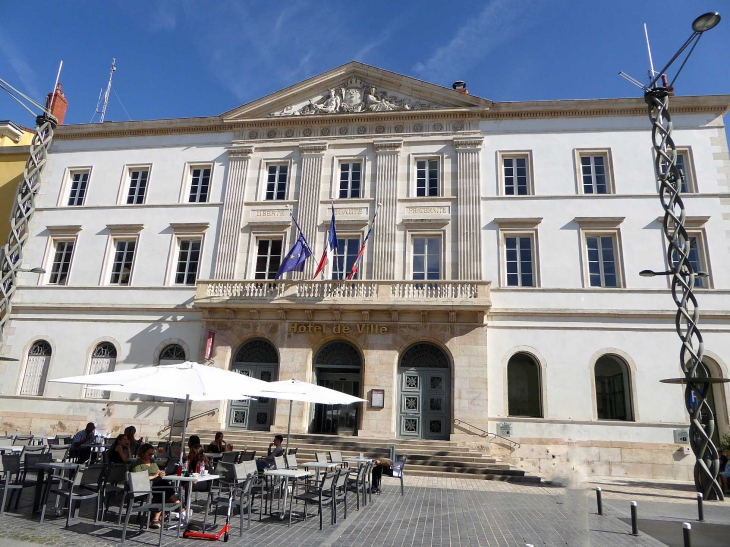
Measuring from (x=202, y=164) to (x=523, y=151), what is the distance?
13936mm

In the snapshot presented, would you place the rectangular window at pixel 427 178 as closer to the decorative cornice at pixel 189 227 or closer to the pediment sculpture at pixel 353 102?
the pediment sculpture at pixel 353 102

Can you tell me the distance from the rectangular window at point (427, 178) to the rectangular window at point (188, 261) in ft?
31.6

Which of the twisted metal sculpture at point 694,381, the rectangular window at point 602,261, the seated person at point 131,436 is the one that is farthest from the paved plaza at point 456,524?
the rectangular window at point 602,261

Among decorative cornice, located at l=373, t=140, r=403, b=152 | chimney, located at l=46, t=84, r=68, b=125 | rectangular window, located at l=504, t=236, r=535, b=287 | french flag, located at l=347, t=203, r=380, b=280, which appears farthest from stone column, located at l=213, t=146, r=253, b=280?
rectangular window, located at l=504, t=236, r=535, b=287

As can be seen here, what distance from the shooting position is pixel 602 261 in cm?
1941

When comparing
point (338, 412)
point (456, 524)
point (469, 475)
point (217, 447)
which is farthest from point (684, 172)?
point (217, 447)

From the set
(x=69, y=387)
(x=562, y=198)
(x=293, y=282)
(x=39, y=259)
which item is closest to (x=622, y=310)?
(x=562, y=198)

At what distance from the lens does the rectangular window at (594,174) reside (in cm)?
2031

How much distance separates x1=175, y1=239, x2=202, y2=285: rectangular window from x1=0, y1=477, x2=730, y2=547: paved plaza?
37.9 ft

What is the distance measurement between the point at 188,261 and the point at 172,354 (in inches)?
156

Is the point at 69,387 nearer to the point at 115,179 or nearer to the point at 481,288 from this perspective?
the point at 115,179

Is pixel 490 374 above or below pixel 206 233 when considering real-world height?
below

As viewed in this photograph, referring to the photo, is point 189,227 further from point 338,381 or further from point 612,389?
point 612,389

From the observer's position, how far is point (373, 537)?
27.8ft
